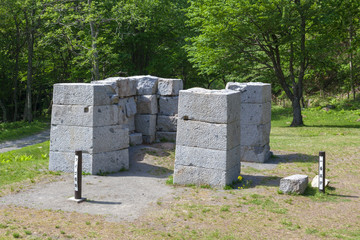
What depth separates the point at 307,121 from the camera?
28188mm

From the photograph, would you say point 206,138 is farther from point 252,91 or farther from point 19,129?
point 19,129

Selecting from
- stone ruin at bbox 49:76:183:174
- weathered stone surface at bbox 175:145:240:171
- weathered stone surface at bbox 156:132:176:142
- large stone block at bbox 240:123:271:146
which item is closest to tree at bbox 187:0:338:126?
weathered stone surface at bbox 156:132:176:142

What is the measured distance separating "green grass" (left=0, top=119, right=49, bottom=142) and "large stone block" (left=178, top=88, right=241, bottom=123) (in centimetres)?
1531

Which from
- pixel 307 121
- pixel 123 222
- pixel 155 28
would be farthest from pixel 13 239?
pixel 155 28

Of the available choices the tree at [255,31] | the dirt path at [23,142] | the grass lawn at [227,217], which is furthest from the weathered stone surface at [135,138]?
the tree at [255,31]

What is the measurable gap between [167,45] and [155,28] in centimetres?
221

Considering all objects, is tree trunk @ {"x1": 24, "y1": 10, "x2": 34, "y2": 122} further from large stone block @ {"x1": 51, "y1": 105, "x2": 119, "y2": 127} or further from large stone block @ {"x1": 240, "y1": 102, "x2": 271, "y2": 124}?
large stone block @ {"x1": 240, "y1": 102, "x2": 271, "y2": 124}

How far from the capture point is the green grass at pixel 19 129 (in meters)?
24.3

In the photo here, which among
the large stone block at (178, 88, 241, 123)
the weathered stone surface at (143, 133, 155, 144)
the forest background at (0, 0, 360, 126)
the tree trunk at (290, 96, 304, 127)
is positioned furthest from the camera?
the tree trunk at (290, 96, 304, 127)

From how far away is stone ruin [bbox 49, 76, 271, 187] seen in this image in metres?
11.1

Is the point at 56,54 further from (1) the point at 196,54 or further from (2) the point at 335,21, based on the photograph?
(2) the point at 335,21

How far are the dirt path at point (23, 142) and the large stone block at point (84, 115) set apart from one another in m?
9.51

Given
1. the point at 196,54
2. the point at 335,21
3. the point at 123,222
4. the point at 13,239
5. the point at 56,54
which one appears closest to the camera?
the point at 13,239

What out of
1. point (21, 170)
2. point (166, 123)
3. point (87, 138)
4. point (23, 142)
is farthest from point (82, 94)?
point (23, 142)
